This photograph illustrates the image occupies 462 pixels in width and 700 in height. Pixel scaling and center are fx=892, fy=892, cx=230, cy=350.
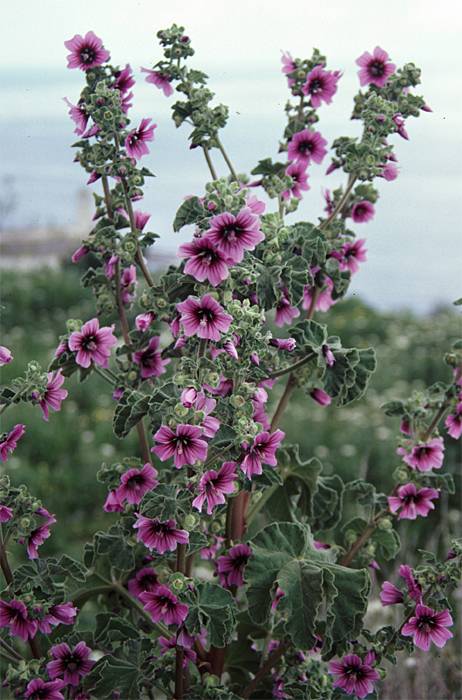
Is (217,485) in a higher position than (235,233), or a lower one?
lower

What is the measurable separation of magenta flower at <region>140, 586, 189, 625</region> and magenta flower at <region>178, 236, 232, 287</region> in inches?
→ 11.9

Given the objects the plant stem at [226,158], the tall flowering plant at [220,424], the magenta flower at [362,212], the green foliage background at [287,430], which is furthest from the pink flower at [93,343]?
the green foliage background at [287,430]

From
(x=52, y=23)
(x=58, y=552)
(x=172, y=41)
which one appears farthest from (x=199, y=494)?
(x=58, y=552)

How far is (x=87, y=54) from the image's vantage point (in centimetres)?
89

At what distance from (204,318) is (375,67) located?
42 cm

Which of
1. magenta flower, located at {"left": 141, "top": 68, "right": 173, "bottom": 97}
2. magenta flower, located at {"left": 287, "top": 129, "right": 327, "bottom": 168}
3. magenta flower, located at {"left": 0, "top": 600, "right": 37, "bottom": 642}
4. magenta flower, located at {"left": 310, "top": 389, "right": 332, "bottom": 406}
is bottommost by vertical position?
magenta flower, located at {"left": 0, "top": 600, "right": 37, "bottom": 642}

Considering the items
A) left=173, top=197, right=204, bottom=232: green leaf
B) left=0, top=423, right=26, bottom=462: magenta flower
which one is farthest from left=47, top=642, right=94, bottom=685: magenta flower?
left=173, top=197, right=204, bottom=232: green leaf

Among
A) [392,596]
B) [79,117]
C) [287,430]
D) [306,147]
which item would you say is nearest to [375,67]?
[306,147]

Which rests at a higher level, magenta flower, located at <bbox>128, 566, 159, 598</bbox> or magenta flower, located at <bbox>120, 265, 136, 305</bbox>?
magenta flower, located at <bbox>120, 265, 136, 305</bbox>

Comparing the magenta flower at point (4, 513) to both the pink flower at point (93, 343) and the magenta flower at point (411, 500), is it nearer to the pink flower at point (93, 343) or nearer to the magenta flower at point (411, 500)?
the pink flower at point (93, 343)

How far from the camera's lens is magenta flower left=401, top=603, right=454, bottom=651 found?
868 mm

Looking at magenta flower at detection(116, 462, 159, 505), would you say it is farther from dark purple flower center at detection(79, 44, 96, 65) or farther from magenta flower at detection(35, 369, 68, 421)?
dark purple flower center at detection(79, 44, 96, 65)

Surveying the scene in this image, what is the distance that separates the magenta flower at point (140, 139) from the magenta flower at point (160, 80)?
9cm

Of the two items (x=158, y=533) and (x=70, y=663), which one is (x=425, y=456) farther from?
(x=70, y=663)
